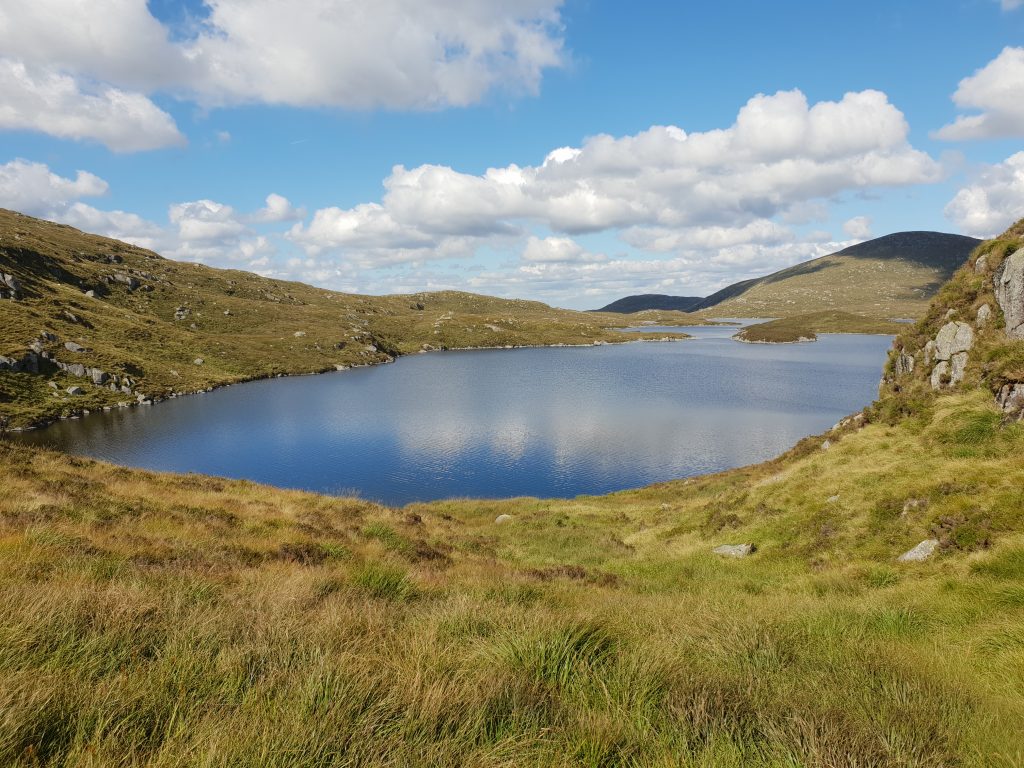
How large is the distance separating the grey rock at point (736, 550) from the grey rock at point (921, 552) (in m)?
4.80

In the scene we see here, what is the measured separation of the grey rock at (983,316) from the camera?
19938 millimetres

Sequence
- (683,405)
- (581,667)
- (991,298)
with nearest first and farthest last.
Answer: (581,667) → (991,298) → (683,405)

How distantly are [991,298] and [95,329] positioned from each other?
471 ft

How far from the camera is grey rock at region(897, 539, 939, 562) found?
11.4 m

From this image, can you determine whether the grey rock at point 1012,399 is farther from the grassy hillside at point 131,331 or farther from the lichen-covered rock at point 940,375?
the grassy hillside at point 131,331

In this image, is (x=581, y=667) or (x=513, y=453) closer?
(x=581, y=667)

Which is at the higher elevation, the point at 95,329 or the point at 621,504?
the point at 95,329

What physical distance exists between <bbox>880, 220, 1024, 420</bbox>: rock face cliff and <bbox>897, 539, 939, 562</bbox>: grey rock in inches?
293

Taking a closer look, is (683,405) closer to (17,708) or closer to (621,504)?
(621,504)

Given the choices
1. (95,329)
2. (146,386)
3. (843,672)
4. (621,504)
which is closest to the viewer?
(843,672)

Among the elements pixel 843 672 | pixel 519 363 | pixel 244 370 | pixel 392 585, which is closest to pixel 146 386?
pixel 244 370

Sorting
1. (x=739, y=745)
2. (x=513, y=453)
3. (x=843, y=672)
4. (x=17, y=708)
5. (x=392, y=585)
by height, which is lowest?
(x=513, y=453)

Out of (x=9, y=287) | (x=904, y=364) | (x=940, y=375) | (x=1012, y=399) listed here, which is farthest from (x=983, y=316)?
(x=9, y=287)

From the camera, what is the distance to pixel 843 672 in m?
5.02
